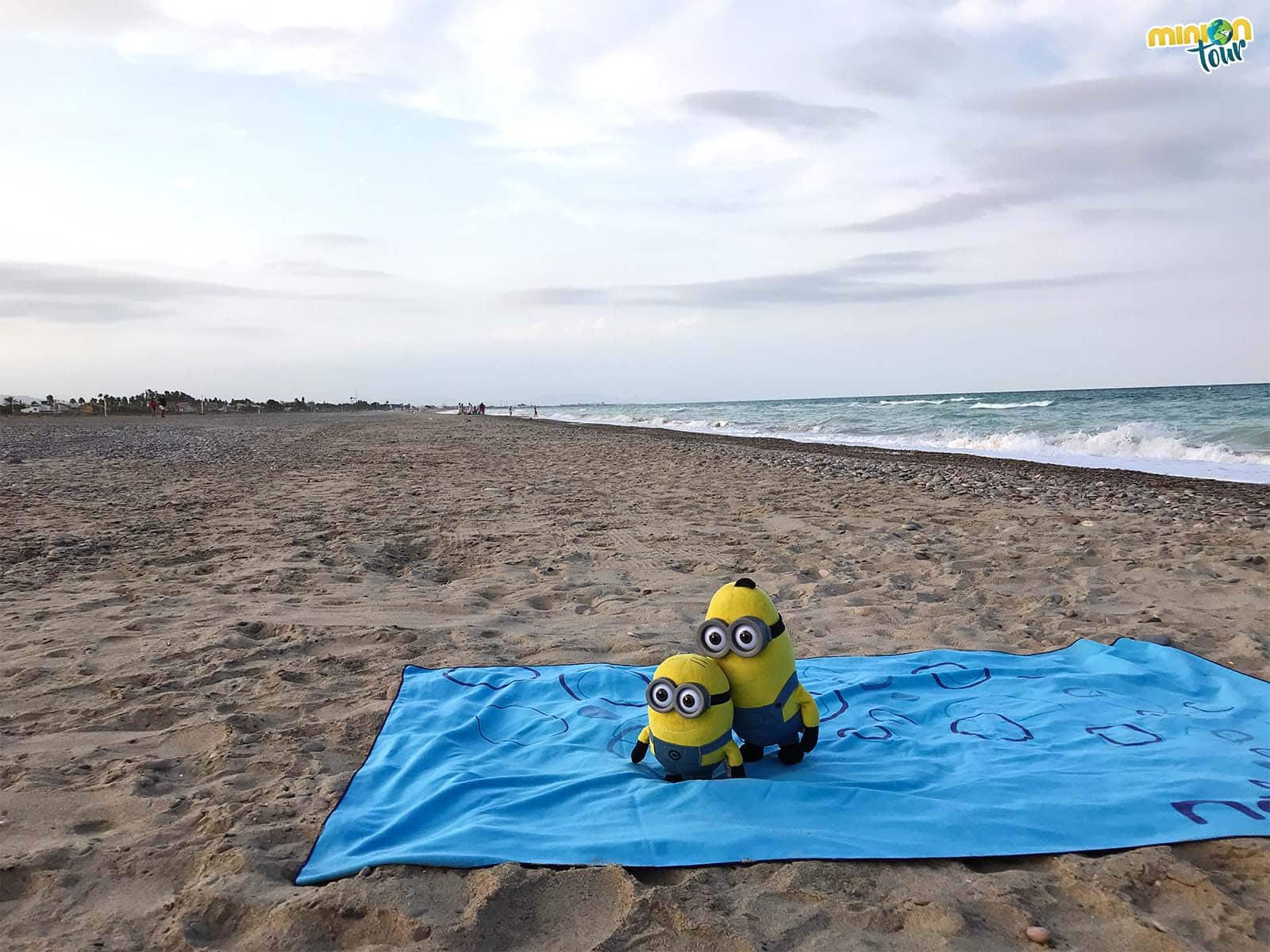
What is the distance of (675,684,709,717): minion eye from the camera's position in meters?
2.68

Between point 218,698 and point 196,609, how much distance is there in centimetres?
159

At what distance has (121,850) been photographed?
2350 mm

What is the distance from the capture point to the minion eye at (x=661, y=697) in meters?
2.70

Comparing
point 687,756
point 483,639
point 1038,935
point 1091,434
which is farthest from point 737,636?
point 1091,434

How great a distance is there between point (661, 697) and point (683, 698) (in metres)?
0.08

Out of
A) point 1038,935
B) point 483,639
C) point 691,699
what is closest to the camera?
point 1038,935

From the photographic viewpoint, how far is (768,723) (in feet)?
9.32

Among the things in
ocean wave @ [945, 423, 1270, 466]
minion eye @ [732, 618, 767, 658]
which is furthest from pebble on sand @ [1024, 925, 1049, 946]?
ocean wave @ [945, 423, 1270, 466]

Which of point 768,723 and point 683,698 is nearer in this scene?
point 683,698

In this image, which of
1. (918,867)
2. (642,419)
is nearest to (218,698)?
(918,867)

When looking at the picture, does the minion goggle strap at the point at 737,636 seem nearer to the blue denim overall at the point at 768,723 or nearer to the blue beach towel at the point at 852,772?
the blue denim overall at the point at 768,723

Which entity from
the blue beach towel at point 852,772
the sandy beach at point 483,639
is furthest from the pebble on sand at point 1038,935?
the blue beach towel at point 852,772

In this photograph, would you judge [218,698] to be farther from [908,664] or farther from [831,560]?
[831,560]

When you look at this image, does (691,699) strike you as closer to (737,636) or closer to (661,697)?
(661,697)
